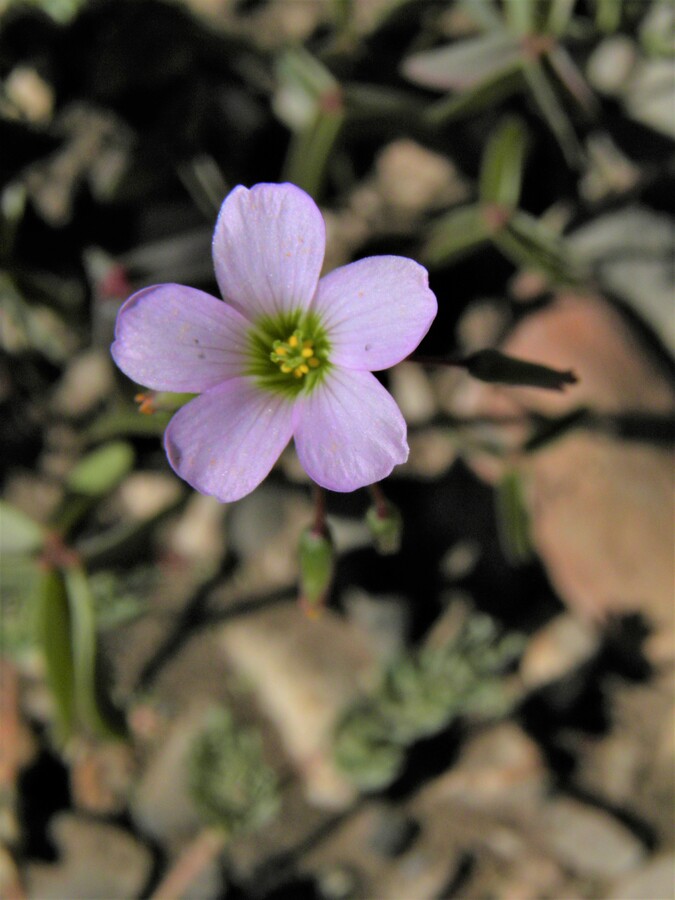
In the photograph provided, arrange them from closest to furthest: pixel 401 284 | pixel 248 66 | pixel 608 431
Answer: pixel 401 284 < pixel 608 431 < pixel 248 66

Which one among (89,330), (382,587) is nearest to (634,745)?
(382,587)

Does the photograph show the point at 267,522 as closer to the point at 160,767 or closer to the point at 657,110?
the point at 160,767

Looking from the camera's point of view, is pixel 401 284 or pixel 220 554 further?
pixel 220 554

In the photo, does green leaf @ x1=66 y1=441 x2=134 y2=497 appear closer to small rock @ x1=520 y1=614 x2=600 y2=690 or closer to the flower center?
the flower center

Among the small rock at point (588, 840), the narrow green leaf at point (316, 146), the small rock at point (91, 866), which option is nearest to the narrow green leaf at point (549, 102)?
the narrow green leaf at point (316, 146)

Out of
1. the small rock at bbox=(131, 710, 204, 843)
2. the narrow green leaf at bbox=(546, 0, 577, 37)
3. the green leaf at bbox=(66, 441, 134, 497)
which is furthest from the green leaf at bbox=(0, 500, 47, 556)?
the narrow green leaf at bbox=(546, 0, 577, 37)

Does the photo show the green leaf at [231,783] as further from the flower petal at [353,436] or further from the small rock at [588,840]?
the flower petal at [353,436]
